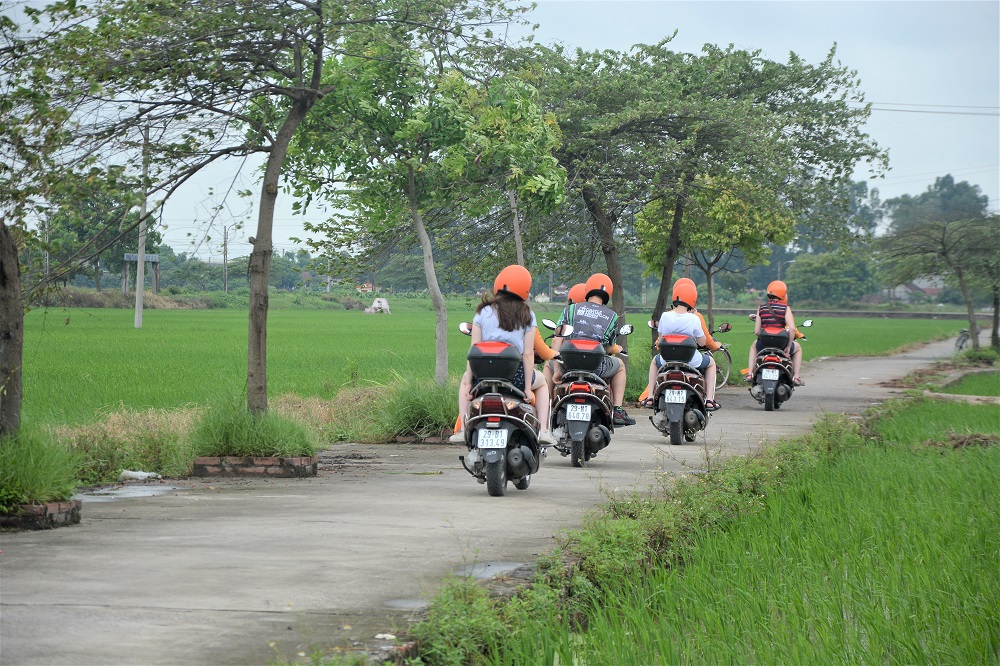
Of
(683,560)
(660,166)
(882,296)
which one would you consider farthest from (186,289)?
(882,296)

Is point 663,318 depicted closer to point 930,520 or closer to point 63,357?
point 930,520

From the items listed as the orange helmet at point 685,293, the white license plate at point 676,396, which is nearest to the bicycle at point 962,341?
the orange helmet at point 685,293

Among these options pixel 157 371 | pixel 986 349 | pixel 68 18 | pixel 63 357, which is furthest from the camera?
pixel 986 349

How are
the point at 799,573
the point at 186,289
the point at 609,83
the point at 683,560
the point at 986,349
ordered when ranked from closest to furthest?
the point at 799,573, the point at 683,560, the point at 609,83, the point at 986,349, the point at 186,289

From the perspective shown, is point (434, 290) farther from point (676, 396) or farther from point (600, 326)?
point (600, 326)

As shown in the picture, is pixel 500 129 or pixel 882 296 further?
pixel 882 296

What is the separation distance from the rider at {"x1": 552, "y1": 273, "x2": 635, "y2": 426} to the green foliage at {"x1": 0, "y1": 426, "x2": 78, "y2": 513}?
17.3 ft

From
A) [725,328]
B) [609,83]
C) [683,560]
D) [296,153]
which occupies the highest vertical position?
[609,83]

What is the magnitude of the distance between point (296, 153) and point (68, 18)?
6136mm

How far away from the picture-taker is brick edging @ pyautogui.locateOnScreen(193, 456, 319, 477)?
11.2 meters

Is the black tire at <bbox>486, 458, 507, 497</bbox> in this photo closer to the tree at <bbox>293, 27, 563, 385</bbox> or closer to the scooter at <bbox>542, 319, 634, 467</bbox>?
the scooter at <bbox>542, 319, 634, 467</bbox>

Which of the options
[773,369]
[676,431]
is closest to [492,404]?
[676,431]

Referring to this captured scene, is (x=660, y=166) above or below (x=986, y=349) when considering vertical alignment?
above

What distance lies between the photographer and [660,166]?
21.9 metres
